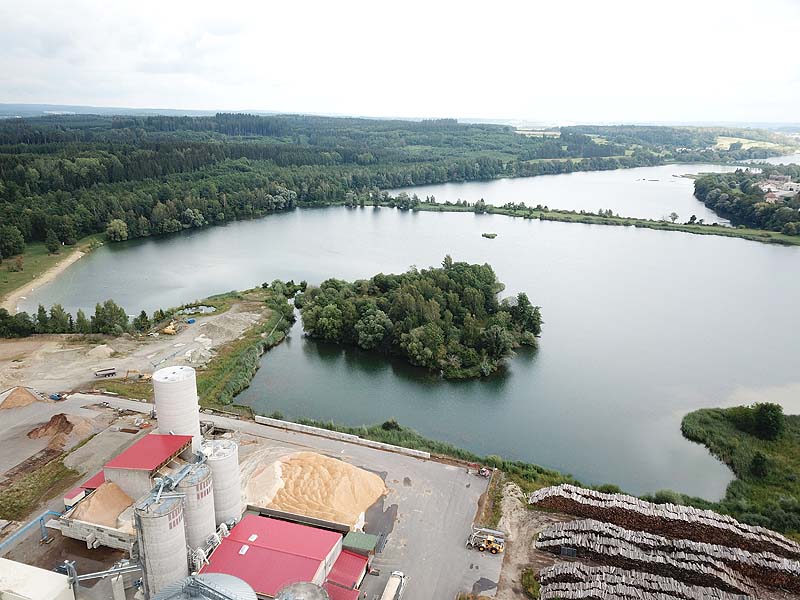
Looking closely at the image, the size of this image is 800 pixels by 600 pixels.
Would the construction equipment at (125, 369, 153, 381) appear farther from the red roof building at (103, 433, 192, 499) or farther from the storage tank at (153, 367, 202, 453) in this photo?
the red roof building at (103, 433, 192, 499)

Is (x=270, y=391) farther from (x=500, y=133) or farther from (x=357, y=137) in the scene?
(x=500, y=133)

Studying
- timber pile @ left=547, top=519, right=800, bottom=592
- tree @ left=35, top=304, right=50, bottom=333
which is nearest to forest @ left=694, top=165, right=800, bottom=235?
timber pile @ left=547, top=519, right=800, bottom=592

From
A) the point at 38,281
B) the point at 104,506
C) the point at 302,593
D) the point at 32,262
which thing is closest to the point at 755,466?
the point at 302,593

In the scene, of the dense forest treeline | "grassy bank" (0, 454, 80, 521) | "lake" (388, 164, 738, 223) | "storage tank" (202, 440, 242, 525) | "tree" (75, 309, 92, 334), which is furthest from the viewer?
"lake" (388, 164, 738, 223)

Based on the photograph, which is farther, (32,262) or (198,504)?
(32,262)

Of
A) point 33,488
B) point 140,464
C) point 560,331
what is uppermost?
point 140,464

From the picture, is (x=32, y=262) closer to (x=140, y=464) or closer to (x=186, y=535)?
(x=140, y=464)
